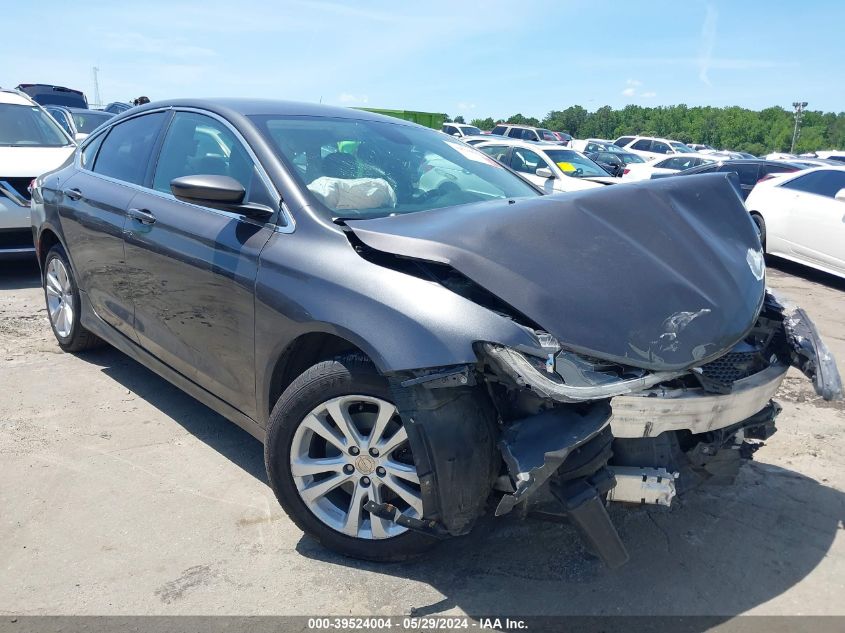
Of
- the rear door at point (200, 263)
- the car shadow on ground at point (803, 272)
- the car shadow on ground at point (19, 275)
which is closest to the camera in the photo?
the rear door at point (200, 263)

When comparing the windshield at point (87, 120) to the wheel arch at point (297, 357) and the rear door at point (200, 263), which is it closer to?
the rear door at point (200, 263)

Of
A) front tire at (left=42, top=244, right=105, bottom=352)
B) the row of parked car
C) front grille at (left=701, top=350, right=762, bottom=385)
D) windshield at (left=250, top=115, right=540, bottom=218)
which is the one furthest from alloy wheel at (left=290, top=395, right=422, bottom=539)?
the row of parked car

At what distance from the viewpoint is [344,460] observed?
106 inches

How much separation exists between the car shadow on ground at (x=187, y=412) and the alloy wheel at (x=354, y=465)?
0.74 meters

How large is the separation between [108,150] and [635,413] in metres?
3.78

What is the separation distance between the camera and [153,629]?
7.93 feet

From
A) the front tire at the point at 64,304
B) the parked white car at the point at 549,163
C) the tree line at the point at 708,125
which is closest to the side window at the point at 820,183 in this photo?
the parked white car at the point at 549,163

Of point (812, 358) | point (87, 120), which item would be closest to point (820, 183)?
point (812, 358)

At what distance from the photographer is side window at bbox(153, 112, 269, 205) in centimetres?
319

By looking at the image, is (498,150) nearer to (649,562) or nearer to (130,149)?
(130,149)

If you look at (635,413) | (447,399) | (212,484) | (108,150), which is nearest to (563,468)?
(635,413)

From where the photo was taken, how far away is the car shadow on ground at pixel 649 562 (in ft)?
8.53

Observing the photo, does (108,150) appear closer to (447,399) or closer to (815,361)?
(447,399)

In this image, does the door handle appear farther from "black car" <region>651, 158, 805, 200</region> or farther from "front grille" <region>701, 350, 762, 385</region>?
"black car" <region>651, 158, 805, 200</region>
